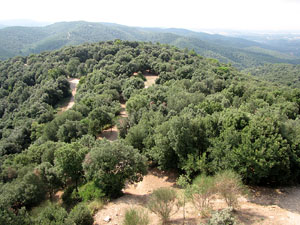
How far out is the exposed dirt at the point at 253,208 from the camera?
13.3 metres

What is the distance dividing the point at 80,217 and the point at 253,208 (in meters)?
12.7

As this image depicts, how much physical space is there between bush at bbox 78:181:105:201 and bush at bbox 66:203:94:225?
307cm

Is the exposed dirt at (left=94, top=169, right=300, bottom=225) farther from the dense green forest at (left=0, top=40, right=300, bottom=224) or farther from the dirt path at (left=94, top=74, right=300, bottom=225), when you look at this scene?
the dense green forest at (left=0, top=40, right=300, bottom=224)

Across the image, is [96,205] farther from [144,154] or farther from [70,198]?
[144,154]

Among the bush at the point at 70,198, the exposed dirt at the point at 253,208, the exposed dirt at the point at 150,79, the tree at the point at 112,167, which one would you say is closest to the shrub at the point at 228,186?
the exposed dirt at the point at 253,208

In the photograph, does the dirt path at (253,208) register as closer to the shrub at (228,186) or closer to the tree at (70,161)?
the shrub at (228,186)

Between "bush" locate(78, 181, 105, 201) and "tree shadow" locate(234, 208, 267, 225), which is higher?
"tree shadow" locate(234, 208, 267, 225)

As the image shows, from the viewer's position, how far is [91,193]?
58.3 ft

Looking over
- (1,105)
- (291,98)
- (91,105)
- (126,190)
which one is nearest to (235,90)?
(291,98)

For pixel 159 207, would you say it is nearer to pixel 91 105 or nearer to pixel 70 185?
pixel 70 185

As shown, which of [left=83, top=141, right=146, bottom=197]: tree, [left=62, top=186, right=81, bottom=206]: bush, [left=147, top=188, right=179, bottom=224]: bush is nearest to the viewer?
[left=147, top=188, right=179, bottom=224]: bush

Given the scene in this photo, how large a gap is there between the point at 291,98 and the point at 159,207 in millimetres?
47910

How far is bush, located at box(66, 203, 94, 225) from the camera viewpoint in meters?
12.9

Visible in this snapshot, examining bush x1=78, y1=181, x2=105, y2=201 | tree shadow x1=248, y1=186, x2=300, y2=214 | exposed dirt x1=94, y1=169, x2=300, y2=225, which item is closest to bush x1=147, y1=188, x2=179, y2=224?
exposed dirt x1=94, y1=169, x2=300, y2=225
